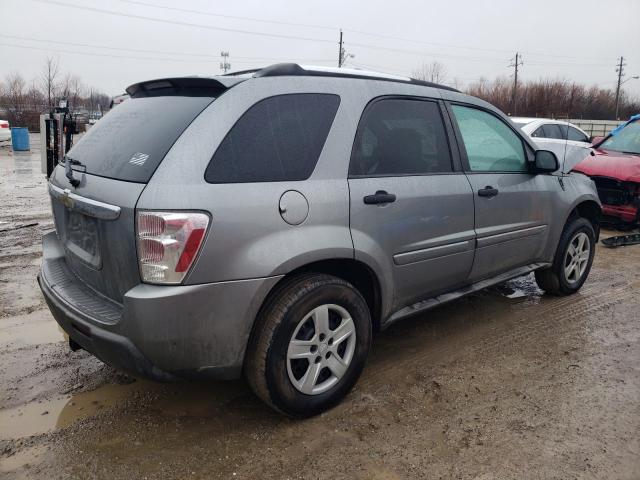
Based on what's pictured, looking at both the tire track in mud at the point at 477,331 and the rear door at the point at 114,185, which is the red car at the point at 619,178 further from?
the rear door at the point at 114,185

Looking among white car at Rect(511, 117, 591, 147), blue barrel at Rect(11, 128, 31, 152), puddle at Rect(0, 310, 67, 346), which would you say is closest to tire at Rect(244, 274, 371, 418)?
puddle at Rect(0, 310, 67, 346)

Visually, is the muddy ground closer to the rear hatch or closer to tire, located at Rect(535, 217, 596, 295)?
tire, located at Rect(535, 217, 596, 295)

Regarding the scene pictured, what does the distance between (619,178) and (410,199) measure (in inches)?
227

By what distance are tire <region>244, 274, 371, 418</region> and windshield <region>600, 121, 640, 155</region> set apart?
23.9ft

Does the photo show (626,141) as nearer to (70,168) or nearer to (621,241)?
(621,241)

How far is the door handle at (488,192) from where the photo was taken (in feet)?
11.6

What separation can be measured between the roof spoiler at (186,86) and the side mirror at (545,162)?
2.57m

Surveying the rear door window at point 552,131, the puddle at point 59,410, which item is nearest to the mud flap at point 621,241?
the rear door window at point 552,131

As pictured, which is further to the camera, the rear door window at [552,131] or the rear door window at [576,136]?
the rear door window at [576,136]

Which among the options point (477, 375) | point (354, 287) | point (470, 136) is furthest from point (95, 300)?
point (470, 136)

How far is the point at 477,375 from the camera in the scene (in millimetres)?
3285

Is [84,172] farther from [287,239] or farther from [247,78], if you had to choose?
[287,239]

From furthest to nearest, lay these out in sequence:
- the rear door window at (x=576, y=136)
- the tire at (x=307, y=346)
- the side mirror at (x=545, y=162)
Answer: the rear door window at (x=576, y=136), the side mirror at (x=545, y=162), the tire at (x=307, y=346)

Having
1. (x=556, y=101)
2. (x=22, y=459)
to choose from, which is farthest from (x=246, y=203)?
(x=556, y=101)
